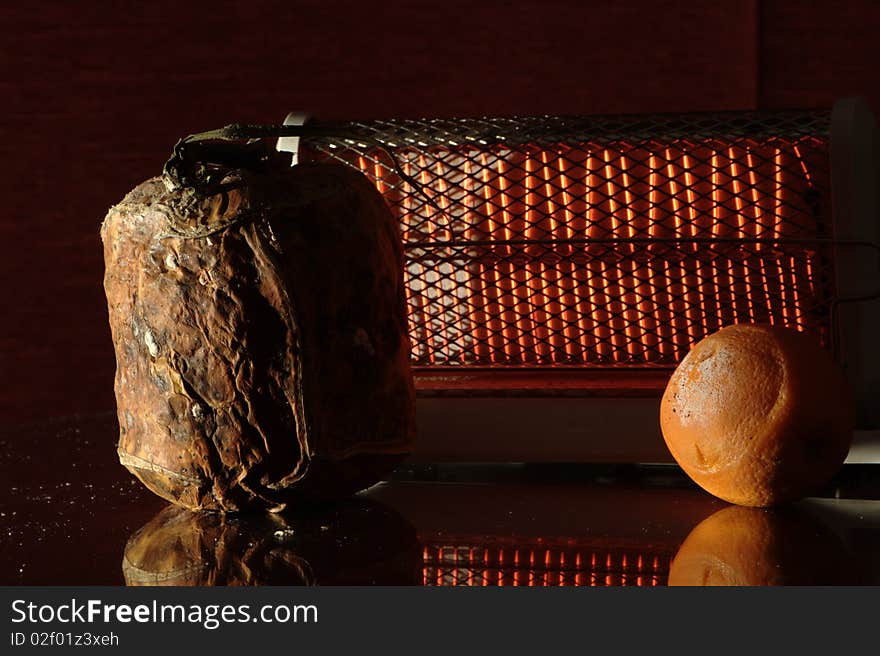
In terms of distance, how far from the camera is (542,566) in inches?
21.4

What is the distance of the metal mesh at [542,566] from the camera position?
52 centimetres

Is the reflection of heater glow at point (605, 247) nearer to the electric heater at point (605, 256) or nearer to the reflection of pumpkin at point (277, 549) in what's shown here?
the electric heater at point (605, 256)

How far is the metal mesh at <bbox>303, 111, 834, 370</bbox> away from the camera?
75 centimetres

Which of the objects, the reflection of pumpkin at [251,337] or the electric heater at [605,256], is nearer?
the reflection of pumpkin at [251,337]

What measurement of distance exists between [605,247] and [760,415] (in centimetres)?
19

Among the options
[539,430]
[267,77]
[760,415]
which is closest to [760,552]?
[760,415]

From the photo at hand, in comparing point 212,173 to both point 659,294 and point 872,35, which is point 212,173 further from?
point 872,35

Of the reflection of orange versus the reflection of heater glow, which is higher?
the reflection of heater glow

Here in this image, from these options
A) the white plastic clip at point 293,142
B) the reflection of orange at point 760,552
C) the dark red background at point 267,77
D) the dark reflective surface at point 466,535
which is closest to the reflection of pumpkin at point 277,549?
the dark reflective surface at point 466,535

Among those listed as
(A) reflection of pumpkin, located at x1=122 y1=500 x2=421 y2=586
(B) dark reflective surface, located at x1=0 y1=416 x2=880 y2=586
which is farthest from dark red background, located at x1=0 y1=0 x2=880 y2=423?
(A) reflection of pumpkin, located at x1=122 y1=500 x2=421 y2=586

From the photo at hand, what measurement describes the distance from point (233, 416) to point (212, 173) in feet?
0.47

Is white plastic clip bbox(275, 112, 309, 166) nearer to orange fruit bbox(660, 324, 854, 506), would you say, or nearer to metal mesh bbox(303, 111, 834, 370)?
metal mesh bbox(303, 111, 834, 370)

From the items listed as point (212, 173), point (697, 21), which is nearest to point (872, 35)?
point (697, 21)

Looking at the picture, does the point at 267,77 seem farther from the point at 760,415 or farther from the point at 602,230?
the point at 760,415
